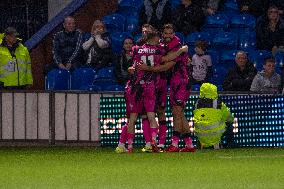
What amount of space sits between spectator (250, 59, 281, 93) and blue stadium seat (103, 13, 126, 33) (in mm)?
5048

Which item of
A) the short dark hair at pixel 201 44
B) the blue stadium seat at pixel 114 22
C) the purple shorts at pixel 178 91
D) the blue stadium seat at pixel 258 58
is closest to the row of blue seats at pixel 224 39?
the blue stadium seat at pixel 258 58

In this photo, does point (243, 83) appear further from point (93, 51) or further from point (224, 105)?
point (93, 51)

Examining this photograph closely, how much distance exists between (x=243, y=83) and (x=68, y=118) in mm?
3188

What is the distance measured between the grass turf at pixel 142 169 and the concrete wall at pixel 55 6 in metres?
7.46

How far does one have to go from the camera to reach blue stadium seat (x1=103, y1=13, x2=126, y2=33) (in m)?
24.2

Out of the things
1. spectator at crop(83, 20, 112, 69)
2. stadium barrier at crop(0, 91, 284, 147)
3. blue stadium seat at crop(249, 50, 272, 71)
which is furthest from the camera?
spectator at crop(83, 20, 112, 69)

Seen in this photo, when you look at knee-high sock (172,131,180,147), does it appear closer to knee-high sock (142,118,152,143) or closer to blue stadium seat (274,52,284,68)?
knee-high sock (142,118,152,143)

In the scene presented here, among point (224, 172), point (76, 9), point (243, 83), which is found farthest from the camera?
point (76, 9)

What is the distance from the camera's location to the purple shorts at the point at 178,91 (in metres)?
18.2

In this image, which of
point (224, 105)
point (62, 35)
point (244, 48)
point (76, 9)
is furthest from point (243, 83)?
point (76, 9)

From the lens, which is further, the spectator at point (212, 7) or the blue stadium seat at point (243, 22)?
the spectator at point (212, 7)

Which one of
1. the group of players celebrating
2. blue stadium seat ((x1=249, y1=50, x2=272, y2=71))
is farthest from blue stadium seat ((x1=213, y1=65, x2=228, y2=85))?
the group of players celebrating

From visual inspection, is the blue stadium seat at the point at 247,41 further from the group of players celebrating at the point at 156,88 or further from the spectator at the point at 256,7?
the group of players celebrating at the point at 156,88

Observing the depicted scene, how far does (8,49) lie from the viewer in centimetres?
2136
